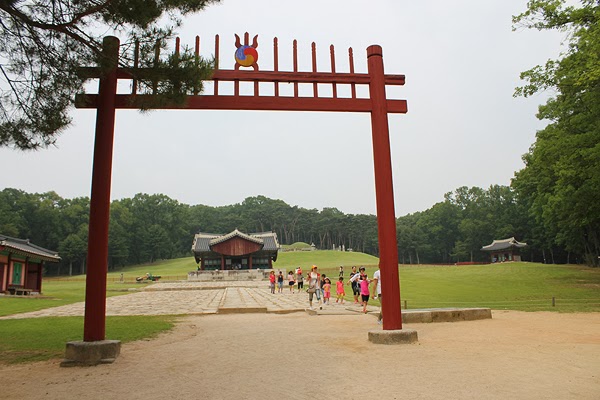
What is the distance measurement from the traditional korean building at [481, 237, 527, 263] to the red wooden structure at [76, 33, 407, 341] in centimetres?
5711

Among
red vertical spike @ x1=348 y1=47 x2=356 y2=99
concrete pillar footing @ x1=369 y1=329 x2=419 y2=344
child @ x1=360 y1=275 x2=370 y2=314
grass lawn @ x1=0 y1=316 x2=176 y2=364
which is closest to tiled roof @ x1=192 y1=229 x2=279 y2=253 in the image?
child @ x1=360 y1=275 x2=370 y2=314

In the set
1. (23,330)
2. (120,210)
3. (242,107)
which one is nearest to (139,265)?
(120,210)

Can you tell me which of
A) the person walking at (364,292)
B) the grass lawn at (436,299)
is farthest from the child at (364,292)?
the grass lawn at (436,299)

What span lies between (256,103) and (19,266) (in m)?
26.8

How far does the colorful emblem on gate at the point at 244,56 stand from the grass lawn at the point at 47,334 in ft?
19.3

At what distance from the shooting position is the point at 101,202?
269 inches

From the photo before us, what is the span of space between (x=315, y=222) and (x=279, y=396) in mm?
95324

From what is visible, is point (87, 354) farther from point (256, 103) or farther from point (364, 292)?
point (364, 292)

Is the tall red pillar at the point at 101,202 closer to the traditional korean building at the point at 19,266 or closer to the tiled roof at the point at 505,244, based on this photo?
the traditional korean building at the point at 19,266

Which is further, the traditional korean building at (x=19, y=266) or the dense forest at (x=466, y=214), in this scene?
the traditional korean building at (x=19, y=266)

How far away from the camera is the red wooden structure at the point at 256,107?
6.70 meters

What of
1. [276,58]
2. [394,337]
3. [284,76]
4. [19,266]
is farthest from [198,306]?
[19,266]

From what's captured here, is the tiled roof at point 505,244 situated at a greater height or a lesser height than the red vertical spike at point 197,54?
lesser

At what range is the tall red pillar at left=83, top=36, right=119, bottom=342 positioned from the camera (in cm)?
658
